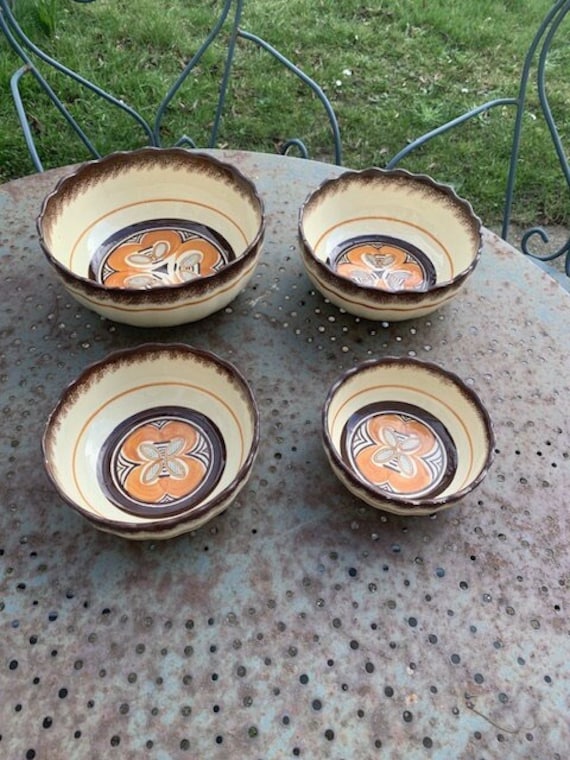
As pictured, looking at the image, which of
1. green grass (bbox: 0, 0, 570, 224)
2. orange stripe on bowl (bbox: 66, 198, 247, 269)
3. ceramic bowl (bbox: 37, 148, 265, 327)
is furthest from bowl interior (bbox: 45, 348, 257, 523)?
green grass (bbox: 0, 0, 570, 224)

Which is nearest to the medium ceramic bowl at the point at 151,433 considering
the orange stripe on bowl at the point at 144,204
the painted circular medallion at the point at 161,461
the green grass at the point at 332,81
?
the painted circular medallion at the point at 161,461

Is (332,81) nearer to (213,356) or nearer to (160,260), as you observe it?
(160,260)

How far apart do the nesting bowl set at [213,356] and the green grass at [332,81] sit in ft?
3.79

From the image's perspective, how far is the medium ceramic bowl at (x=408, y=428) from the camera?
0.83 meters

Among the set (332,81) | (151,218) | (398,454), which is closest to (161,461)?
(398,454)

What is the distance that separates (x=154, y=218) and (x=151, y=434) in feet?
1.20

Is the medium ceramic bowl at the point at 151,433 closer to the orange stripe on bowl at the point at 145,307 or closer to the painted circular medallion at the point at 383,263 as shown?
the orange stripe on bowl at the point at 145,307

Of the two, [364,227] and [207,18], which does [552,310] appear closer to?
[364,227]

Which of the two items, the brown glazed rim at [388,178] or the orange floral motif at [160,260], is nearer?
the brown glazed rim at [388,178]

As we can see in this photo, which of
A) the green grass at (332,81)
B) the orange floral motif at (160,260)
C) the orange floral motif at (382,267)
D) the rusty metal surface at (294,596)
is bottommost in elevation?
the green grass at (332,81)

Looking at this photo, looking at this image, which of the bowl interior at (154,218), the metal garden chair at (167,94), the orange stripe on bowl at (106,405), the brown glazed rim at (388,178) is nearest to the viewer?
the orange stripe on bowl at (106,405)

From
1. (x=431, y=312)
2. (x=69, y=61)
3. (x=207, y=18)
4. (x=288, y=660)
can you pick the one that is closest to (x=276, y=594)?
(x=288, y=660)

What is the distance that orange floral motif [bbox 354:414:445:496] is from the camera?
836mm

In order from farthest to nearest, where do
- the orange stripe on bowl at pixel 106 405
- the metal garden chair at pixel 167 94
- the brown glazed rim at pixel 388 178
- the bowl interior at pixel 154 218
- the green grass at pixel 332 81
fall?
the green grass at pixel 332 81
the metal garden chair at pixel 167 94
the bowl interior at pixel 154 218
the brown glazed rim at pixel 388 178
the orange stripe on bowl at pixel 106 405
